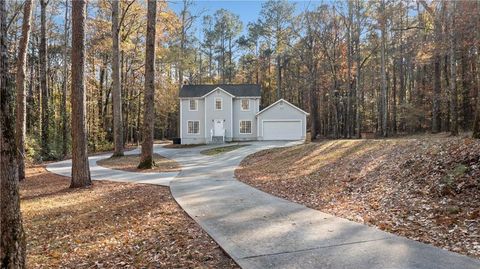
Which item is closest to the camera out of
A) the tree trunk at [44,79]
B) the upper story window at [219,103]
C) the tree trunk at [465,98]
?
the tree trunk at [44,79]

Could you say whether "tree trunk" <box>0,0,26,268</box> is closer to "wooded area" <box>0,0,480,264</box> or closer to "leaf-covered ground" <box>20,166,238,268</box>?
"leaf-covered ground" <box>20,166,238,268</box>

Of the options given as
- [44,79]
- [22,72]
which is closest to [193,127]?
[44,79]

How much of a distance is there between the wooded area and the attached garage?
230 centimetres

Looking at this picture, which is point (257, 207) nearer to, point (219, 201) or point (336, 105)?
point (219, 201)

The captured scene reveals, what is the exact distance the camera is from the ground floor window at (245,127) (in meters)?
33.4

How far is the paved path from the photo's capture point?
388cm

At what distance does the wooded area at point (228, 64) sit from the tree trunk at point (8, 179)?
268 inches

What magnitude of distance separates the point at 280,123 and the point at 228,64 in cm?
1748

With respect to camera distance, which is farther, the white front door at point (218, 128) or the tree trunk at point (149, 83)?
the white front door at point (218, 128)

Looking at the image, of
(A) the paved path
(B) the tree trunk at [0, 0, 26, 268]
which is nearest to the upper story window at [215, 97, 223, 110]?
(A) the paved path

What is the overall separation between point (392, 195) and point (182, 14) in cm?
3413

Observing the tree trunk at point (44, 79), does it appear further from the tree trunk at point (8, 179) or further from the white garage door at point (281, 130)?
the white garage door at point (281, 130)

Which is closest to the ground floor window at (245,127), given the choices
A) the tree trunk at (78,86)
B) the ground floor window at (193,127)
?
the ground floor window at (193,127)

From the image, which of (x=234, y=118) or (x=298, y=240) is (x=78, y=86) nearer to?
(x=298, y=240)
